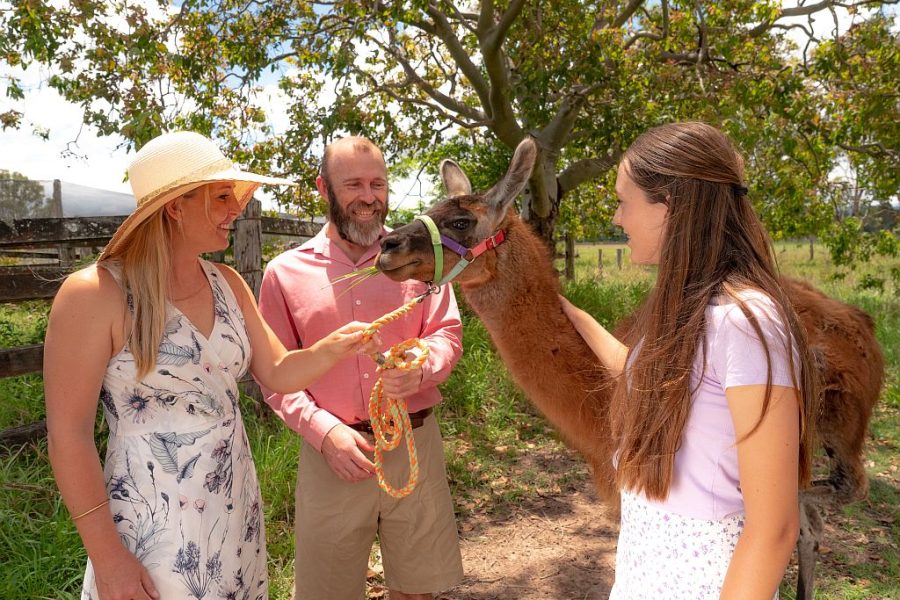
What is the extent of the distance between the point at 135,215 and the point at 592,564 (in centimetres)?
369

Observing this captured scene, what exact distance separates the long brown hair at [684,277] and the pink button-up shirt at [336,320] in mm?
1142

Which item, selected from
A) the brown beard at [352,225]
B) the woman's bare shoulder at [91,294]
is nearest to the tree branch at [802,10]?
the brown beard at [352,225]

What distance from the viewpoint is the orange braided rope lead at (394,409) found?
7.21 ft

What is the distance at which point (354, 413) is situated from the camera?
260 cm

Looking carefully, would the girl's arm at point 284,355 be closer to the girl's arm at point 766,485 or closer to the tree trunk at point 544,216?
the girl's arm at point 766,485

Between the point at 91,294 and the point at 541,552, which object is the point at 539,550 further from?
the point at 91,294

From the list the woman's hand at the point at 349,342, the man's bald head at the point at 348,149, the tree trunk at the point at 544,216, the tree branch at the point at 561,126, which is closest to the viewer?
the woman's hand at the point at 349,342

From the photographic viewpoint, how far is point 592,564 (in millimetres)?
4254

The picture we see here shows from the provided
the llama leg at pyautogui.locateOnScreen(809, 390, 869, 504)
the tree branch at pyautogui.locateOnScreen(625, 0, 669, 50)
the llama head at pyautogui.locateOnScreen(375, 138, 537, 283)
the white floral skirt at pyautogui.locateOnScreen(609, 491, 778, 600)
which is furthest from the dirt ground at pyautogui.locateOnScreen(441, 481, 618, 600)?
the tree branch at pyautogui.locateOnScreen(625, 0, 669, 50)

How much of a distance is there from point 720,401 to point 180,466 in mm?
1425

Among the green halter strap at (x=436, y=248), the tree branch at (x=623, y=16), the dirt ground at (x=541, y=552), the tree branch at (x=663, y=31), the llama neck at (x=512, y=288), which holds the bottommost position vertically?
the dirt ground at (x=541, y=552)

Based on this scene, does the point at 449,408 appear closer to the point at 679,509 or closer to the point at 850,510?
the point at 850,510

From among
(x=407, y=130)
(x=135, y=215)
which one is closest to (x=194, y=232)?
(x=135, y=215)

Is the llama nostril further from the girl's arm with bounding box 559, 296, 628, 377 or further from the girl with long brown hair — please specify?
the girl with long brown hair
